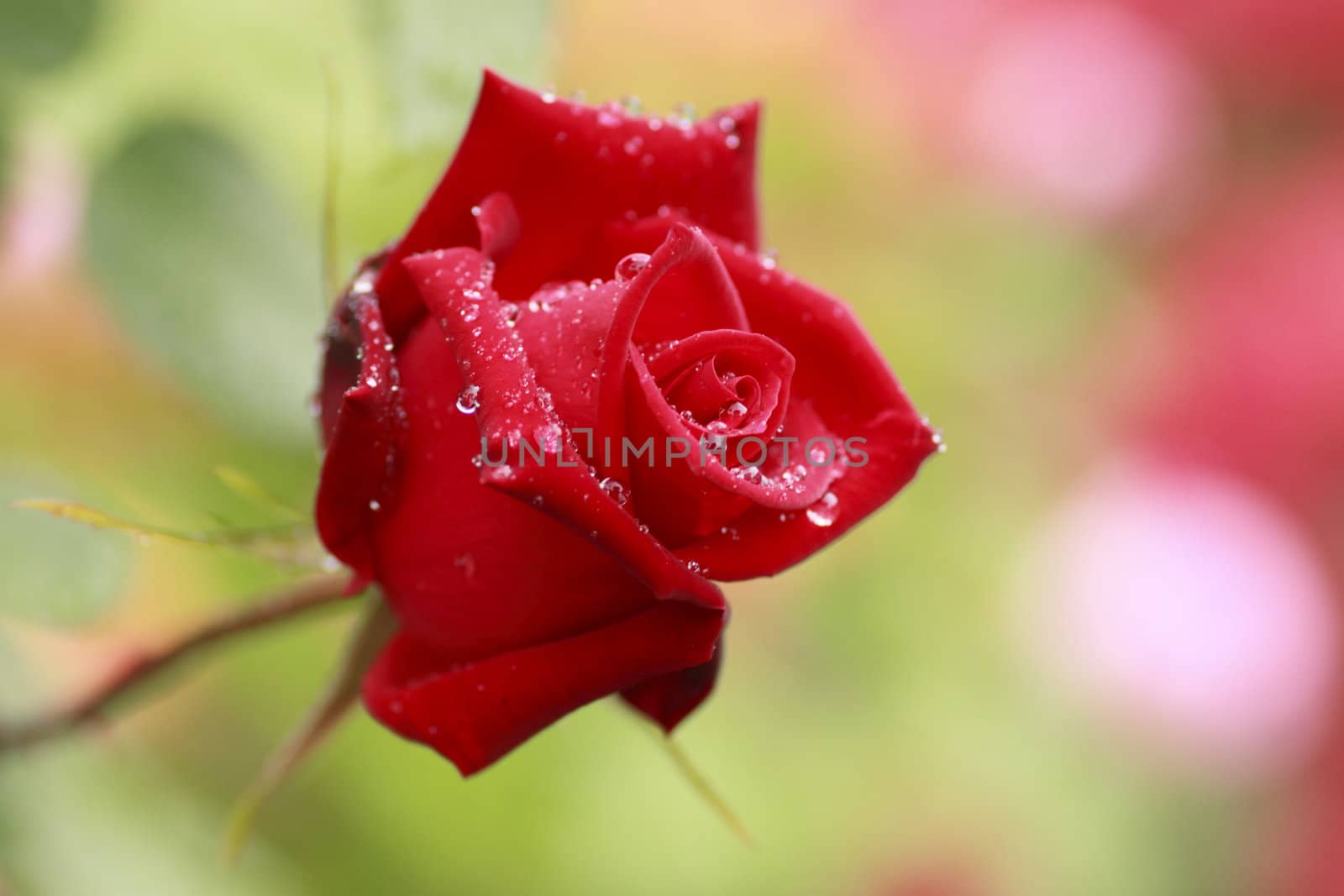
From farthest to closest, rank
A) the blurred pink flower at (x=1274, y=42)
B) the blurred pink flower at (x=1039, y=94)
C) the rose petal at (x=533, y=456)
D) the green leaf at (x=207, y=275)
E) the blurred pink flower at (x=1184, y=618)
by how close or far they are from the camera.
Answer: the blurred pink flower at (x=1274, y=42) → the blurred pink flower at (x=1039, y=94) → the blurred pink flower at (x=1184, y=618) → the green leaf at (x=207, y=275) → the rose petal at (x=533, y=456)

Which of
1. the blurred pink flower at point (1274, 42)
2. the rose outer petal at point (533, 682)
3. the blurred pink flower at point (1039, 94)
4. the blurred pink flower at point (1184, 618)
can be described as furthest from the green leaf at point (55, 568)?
the blurred pink flower at point (1274, 42)

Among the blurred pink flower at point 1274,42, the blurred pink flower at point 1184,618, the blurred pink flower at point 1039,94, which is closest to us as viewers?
the blurred pink flower at point 1184,618

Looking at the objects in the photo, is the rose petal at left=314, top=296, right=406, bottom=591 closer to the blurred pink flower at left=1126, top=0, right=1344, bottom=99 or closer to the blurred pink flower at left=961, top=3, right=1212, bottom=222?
the blurred pink flower at left=961, top=3, right=1212, bottom=222

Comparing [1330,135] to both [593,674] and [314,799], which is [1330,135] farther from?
[593,674]

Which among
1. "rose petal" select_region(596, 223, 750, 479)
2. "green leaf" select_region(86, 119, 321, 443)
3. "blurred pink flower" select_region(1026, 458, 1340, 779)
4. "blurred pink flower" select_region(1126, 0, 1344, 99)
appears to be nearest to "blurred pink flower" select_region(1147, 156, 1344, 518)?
"blurred pink flower" select_region(1026, 458, 1340, 779)

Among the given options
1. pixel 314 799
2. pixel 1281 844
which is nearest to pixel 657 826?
pixel 314 799

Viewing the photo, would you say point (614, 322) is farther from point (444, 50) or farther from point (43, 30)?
point (43, 30)

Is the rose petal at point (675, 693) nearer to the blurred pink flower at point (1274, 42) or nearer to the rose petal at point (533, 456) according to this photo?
the rose petal at point (533, 456)
